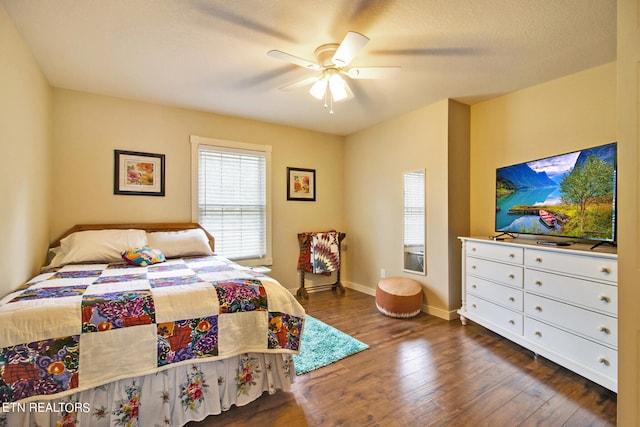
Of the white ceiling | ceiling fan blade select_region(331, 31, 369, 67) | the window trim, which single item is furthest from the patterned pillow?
ceiling fan blade select_region(331, 31, 369, 67)

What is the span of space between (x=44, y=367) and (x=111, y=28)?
6.59ft

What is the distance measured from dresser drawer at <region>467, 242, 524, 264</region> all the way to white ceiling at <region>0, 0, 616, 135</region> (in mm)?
1515

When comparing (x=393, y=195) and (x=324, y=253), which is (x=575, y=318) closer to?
(x=393, y=195)

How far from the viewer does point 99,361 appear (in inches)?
54.3

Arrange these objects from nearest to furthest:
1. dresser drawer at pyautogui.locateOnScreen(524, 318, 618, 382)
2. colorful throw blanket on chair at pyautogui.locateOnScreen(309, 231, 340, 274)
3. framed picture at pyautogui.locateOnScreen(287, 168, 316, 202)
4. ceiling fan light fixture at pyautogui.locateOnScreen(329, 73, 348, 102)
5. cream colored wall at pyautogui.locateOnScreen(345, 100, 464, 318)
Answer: dresser drawer at pyautogui.locateOnScreen(524, 318, 618, 382), ceiling fan light fixture at pyautogui.locateOnScreen(329, 73, 348, 102), cream colored wall at pyautogui.locateOnScreen(345, 100, 464, 318), colorful throw blanket on chair at pyautogui.locateOnScreen(309, 231, 340, 274), framed picture at pyautogui.locateOnScreen(287, 168, 316, 202)

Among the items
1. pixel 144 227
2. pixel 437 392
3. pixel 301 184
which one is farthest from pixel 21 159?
pixel 437 392

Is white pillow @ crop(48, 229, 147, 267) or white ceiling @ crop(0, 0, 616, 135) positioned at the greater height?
white ceiling @ crop(0, 0, 616, 135)

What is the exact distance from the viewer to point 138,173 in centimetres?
325

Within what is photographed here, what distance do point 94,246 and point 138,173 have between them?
3.17ft

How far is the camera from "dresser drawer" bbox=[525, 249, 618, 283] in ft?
6.07

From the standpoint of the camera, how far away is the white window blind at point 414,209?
11.6 ft

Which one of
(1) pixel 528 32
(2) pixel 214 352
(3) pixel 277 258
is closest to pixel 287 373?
(2) pixel 214 352

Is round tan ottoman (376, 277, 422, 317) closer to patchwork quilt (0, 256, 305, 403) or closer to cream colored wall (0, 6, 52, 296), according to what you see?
patchwork quilt (0, 256, 305, 403)

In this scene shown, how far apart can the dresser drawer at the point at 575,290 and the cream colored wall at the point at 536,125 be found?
3.20 ft
